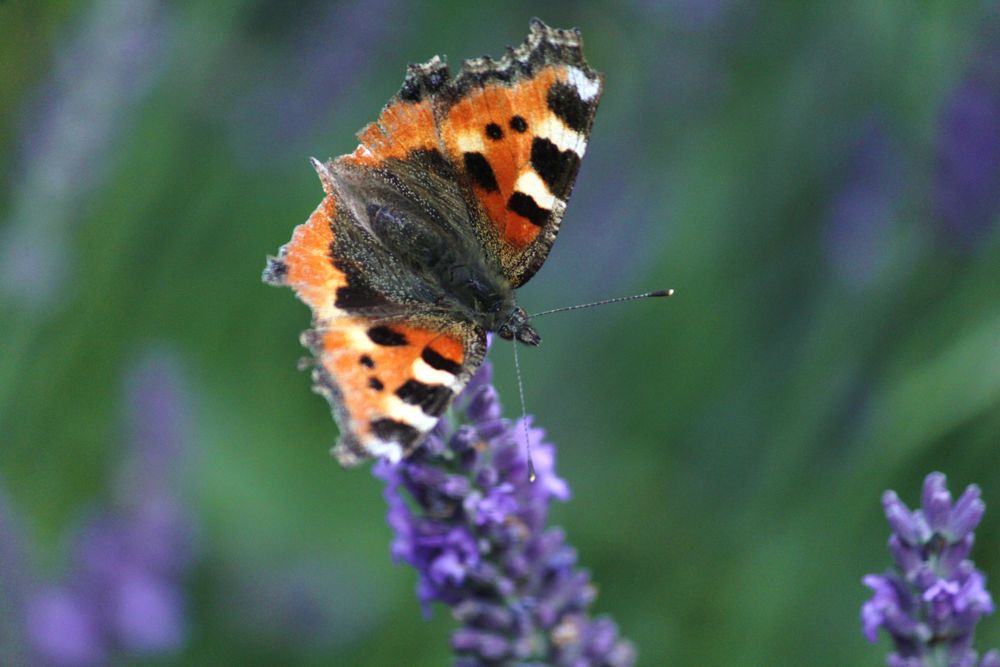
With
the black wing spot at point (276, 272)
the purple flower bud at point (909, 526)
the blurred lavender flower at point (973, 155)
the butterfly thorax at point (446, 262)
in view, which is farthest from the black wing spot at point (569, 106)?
the blurred lavender flower at point (973, 155)

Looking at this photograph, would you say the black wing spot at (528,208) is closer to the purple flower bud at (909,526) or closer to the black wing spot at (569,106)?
the black wing spot at (569,106)

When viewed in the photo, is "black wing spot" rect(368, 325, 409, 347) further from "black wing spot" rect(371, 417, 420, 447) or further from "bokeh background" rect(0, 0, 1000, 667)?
"bokeh background" rect(0, 0, 1000, 667)

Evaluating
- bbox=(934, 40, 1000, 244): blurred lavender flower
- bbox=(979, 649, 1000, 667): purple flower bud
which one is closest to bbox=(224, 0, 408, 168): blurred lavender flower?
bbox=(934, 40, 1000, 244): blurred lavender flower

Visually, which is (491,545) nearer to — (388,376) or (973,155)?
(388,376)

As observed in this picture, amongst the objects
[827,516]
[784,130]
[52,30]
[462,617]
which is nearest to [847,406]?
[827,516]

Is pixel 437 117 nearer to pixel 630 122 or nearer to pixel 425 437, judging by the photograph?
pixel 425 437

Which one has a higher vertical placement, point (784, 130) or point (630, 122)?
point (630, 122)
